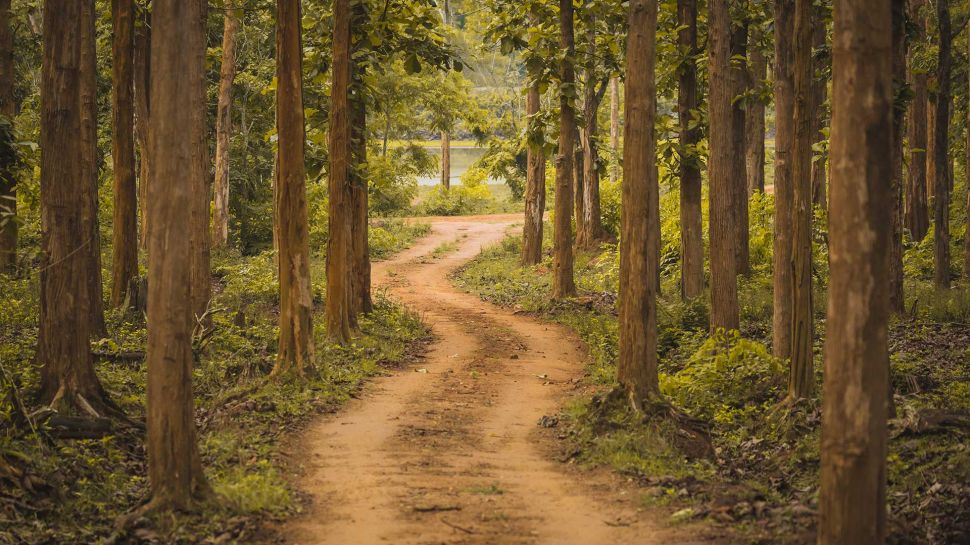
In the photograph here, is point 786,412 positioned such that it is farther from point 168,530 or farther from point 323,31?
point 323,31

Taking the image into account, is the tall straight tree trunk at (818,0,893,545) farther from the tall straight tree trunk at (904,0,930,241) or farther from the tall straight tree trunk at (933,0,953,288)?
the tall straight tree trunk at (904,0,930,241)

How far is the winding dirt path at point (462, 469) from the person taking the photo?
324 inches

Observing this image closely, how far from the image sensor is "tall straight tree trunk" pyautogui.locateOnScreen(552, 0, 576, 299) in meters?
20.9

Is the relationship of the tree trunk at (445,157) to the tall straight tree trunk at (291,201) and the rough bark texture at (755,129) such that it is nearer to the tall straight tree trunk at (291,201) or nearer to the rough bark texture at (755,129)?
the rough bark texture at (755,129)

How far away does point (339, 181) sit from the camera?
1603cm

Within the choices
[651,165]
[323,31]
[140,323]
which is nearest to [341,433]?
[651,165]

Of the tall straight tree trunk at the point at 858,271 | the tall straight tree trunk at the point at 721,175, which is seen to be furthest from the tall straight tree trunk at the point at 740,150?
the tall straight tree trunk at the point at 858,271

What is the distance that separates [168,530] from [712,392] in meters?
7.92

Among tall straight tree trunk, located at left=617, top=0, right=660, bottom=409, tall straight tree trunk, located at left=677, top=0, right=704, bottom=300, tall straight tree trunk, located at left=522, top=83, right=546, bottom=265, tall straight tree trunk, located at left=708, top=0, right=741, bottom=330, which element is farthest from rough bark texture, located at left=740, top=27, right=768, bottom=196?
tall straight tree trunk, located at left=617, top=0, right=660, bottom=409

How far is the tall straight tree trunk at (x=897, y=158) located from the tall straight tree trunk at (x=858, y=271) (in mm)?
3811

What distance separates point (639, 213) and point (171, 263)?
5.50m

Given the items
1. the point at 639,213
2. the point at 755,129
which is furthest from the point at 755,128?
the point at 639,213

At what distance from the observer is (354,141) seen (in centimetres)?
1831

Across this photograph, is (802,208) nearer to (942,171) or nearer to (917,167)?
(942,171)
